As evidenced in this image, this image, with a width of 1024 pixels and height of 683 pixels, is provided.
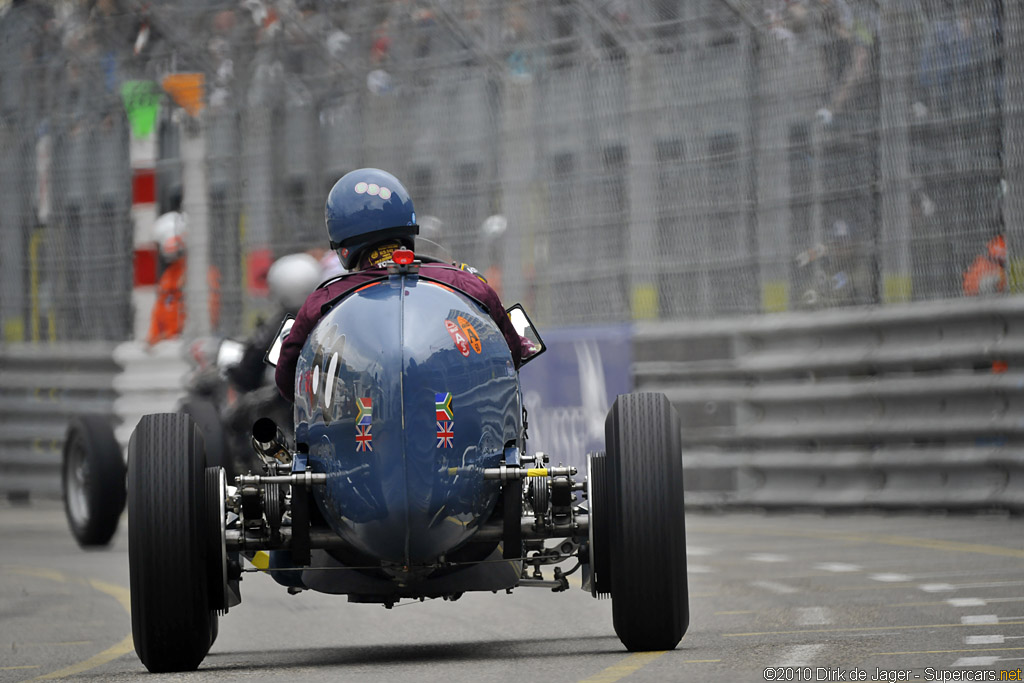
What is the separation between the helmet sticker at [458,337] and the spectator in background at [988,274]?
23.2 ft

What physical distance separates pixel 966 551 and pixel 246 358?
4.17m

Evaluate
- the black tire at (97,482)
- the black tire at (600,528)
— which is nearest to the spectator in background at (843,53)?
the black tire at (97,482)

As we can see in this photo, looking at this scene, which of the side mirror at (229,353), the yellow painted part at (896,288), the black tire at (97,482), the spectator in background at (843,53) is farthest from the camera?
the spectator in background at (843,53)

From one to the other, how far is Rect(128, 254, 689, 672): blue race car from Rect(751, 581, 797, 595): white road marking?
8.07ft

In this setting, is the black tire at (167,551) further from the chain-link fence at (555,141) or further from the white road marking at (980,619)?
the chain-link fence at (555,141)

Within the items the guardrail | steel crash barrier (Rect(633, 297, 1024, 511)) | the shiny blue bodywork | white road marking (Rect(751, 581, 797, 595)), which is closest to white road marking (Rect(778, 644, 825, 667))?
the shiny blue bodywork

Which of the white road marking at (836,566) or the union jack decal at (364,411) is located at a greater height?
the union jack decal at (364,411)

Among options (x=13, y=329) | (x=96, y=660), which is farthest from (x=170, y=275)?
(x=96, y=660)

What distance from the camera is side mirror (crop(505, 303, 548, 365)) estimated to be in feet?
22.9

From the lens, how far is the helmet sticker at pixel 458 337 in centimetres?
620

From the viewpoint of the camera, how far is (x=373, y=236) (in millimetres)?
6957

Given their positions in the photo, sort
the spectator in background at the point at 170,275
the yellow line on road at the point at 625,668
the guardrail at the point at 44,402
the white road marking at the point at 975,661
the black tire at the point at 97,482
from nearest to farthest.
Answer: the yellow line on road at the point at 625,668 → the white road marking at the point at 975,661 → the black tire at the point at 97,482 → the spectator in background at the point at 170,275 → the guardrail at the point at 44,402

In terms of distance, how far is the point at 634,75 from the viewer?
14.6 meters

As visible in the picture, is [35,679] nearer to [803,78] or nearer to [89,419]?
[89,419]
